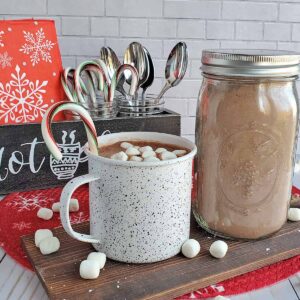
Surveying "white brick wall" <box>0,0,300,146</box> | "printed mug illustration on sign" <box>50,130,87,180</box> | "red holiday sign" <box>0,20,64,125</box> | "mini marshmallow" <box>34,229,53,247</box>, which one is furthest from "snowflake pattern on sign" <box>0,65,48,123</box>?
"mini marshmallow" <box>34,229,53,247</box>

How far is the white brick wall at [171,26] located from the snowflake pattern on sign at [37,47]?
0.41 ft

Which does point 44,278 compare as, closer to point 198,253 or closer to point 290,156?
point 198,253

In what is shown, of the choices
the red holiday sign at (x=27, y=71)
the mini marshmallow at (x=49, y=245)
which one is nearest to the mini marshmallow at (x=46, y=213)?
the mini marshmallow at (x=49, y=245)

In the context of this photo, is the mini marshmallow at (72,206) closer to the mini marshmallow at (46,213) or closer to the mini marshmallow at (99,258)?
the mini marshmallow at (46,213)

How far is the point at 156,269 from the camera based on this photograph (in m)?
0.51

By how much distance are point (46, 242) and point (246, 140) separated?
28 centimetres

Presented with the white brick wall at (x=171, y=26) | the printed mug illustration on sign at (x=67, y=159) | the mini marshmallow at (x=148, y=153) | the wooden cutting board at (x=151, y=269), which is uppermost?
the white brick wall at (x=171, y=26)

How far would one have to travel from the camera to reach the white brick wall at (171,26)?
1.01 metres

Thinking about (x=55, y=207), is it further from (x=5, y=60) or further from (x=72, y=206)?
(x=5, y=60)

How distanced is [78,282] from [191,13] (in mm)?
766

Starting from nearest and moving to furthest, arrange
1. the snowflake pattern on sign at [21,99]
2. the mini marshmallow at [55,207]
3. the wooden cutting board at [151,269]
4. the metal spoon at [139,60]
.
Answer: the wooden cutting board at [151,269] < the mini marshmallow at [55,207] < the snowflake pattern on sign at [21,99] < the metal spoon at [139,60]

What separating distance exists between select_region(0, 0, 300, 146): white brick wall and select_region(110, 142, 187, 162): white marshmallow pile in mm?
521

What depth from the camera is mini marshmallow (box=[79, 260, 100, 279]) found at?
0.49 metres

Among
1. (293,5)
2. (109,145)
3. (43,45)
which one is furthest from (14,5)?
(293,5)
